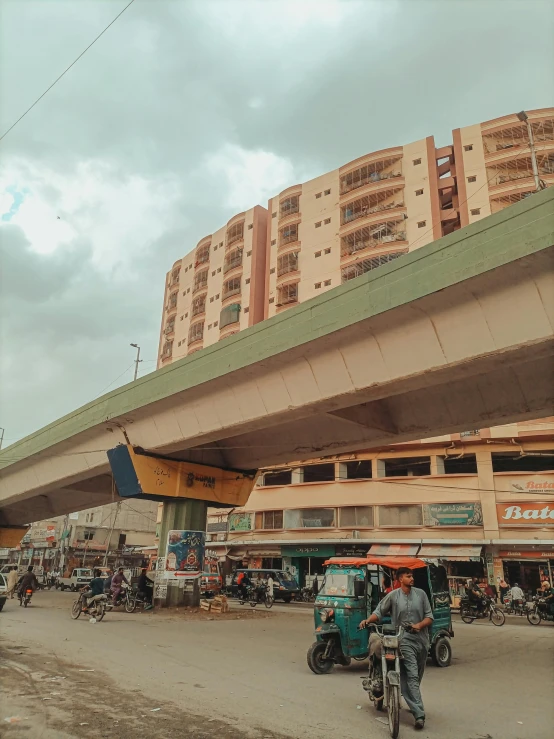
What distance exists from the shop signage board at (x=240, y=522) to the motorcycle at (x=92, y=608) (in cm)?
2367

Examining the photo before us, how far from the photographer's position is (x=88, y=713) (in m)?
5.81

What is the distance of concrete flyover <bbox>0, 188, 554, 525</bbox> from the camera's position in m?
9.49

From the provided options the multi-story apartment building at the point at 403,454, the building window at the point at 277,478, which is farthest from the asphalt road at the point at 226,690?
the building window at the point at 277,478

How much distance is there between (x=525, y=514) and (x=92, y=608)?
24031 millimetres

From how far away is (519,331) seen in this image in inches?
376

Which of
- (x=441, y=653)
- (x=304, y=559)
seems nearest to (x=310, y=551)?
(x=304, y=559)

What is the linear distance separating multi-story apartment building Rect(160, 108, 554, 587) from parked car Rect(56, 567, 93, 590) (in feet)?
31.1

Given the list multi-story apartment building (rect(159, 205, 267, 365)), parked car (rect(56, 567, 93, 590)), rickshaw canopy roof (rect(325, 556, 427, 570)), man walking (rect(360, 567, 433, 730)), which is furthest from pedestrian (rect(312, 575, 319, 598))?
man walking (rect(360, 567, 433, 730))

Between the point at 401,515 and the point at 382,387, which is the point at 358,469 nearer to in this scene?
the point at 401,515

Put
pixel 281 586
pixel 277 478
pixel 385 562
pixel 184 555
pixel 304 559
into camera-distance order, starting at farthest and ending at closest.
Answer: pixel 277 478
pixel 304 559
pixel 281 586
pixel 184 555
pixel 385 562

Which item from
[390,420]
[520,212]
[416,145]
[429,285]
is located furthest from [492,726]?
[416,145]

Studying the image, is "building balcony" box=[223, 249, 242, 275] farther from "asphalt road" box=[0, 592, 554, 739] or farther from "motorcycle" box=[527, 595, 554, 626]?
"asphalt road" box=[0, 592, 554, 739]

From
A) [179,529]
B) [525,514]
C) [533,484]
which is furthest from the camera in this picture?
[533,484]

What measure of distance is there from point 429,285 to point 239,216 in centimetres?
4794
